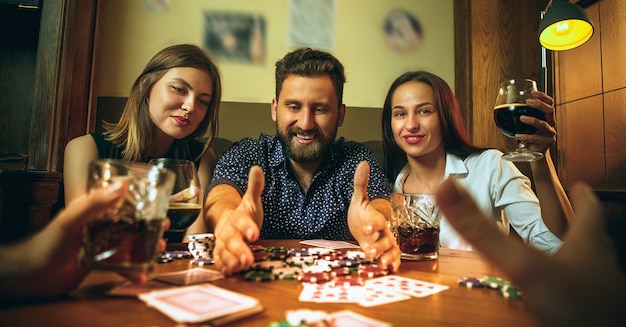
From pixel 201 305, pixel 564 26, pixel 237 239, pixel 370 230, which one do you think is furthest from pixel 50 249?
pixel 564 26

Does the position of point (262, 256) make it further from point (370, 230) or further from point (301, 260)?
point (370, 230)

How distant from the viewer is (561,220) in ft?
5.50

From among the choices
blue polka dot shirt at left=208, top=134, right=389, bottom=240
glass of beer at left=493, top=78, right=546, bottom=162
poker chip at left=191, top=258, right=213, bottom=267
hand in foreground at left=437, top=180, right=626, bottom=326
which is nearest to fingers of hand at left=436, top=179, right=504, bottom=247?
hand in foreground at left=437, top=180, right=626, bottom=326

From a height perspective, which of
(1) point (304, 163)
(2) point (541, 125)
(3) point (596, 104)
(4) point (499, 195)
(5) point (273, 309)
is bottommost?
(5) point (273, 309)

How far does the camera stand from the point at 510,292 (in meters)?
0.75

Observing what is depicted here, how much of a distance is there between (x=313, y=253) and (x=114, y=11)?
3122mm

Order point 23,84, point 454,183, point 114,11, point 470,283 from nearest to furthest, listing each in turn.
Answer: point 454,183 → point 470,283 → point 23,84 → point 114,11

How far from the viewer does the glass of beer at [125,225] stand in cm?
65

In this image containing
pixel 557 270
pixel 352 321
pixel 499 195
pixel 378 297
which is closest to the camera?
pixel 557 270

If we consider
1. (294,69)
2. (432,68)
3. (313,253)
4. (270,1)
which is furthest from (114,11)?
(313,253)

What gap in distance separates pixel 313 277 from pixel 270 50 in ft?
9.68

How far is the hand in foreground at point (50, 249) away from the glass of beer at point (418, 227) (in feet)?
2.63

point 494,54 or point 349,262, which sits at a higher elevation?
point 494,54

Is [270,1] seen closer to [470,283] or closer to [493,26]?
[493,26]
